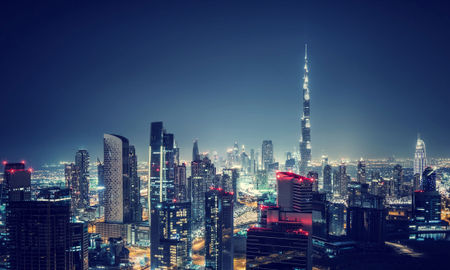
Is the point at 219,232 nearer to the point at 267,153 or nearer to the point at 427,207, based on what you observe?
the point at 427,207

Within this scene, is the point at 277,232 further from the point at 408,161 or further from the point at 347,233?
the point at 408,161

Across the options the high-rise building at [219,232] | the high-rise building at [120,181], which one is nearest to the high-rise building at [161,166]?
the high-rise building at [120,181]

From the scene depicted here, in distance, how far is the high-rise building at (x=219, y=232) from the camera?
2005 cm

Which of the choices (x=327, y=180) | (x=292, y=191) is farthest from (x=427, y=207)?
(x=292, y=191)

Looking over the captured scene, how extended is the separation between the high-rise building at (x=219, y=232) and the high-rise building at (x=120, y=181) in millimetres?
10606

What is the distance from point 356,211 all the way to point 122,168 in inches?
689

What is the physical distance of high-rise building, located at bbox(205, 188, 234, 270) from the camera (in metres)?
→ 20.0

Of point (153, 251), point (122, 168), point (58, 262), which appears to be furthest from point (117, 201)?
point (58, 262)

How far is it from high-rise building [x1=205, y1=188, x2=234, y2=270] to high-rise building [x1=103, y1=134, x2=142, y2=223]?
10.6 m

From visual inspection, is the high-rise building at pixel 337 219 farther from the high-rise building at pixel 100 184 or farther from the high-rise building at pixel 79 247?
the high-rise building at pixel 79 247

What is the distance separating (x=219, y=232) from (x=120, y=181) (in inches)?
526

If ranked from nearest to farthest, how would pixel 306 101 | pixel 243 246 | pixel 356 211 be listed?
pixel 243 246
pixel 356 211
pixel 306 101

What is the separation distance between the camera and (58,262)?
49.6 ft

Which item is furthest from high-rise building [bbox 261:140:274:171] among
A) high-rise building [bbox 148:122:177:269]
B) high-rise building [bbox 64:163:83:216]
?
high-rise building [bbox 64:163:83:216]
